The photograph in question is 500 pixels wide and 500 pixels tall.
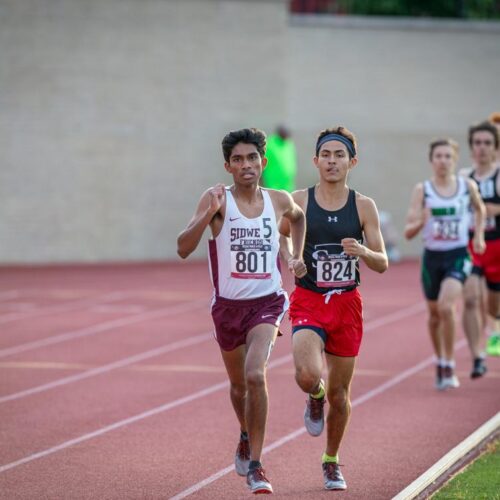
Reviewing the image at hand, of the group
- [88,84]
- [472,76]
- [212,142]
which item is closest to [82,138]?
[88,84]

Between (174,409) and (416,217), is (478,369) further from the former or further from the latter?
(174,409)

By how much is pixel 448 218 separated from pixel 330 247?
12.1 ft

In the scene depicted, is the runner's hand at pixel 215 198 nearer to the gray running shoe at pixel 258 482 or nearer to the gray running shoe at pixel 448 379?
the gray running shoe at pixel 258 482

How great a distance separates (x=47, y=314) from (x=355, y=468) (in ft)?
30.5

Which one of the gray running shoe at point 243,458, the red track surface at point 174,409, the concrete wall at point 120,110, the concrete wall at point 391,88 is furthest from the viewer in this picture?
the concrete wall at point 391,88

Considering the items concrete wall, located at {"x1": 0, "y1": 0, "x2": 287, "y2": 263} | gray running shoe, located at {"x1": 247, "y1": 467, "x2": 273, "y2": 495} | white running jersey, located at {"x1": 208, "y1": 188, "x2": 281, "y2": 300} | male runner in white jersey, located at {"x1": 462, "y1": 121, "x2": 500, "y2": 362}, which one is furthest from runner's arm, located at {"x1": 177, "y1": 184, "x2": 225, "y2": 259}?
concrete wall, located at {"x1": 0, "y1": 0, "x2": 287, "y2": 263}

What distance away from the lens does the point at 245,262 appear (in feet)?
22.3

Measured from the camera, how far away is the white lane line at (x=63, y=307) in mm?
15891

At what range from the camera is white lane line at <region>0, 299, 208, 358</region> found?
13207mm

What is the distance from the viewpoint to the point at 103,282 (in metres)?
20.6

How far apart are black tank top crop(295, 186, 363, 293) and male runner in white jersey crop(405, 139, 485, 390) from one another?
343cm

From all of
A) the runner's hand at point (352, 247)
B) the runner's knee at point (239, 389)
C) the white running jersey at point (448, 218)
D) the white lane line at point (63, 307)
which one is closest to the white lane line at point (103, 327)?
the white lane line at point (63, 307)

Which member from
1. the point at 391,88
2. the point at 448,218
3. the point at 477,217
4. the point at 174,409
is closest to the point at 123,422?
the point at 174,409

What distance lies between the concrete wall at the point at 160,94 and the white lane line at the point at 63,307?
18.8 ft
